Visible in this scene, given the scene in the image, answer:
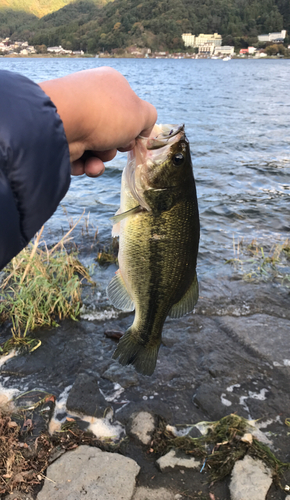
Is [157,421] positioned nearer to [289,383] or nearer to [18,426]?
[18,426]

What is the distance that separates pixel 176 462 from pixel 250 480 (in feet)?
2.12

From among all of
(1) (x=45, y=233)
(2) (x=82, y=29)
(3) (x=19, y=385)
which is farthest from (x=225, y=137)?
(2) (x=82, y=29)

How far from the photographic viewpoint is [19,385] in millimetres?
4066

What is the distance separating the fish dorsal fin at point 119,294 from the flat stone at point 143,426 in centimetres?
141

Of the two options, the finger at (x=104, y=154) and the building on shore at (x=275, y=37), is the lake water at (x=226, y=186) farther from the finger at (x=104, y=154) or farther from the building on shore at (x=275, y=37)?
the building on shore at (x=275, y=37)

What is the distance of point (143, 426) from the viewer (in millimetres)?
3506

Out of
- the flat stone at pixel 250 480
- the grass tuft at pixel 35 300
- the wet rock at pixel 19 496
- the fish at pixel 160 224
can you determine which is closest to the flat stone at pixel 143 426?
the flat stone at pixel 250 480

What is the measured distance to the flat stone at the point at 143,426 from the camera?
343 cm

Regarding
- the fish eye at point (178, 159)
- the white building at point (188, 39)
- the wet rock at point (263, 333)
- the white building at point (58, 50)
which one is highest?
the white building at point (188, 39)

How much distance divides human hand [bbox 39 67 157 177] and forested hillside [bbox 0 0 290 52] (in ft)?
427

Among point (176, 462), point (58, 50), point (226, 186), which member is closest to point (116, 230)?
point (176, 462)

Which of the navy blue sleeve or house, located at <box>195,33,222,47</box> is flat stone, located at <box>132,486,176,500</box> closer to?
the navy blue sleeve

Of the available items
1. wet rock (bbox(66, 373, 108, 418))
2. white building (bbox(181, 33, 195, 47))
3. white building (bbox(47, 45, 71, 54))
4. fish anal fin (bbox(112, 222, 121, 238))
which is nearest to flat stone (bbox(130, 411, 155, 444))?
wet rock (bbox(66, 373, 108, 418))

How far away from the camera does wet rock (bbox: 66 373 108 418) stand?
3729mm
